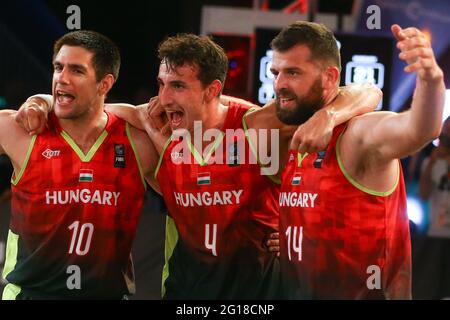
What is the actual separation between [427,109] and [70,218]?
1.58 metres

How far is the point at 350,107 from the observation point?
316cm

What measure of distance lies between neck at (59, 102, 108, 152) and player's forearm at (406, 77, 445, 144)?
1437mm

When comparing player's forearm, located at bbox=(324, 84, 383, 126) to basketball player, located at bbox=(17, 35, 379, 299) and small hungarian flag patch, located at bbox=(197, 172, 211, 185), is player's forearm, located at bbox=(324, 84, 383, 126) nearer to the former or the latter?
basketball player, located at bbox=(17, 35, 379, 299)

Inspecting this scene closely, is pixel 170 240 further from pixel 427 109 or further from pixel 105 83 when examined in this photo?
pixel 427 109

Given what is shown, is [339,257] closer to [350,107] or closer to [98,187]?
[350,107]

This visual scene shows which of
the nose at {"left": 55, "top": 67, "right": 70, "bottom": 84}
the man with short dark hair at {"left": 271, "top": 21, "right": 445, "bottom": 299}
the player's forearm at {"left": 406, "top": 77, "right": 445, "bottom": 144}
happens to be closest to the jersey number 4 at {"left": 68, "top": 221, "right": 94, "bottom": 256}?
the nose at {"left": 55, "top": 67, "right": 70, "bottom": 84}

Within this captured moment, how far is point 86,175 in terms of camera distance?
11.4ft

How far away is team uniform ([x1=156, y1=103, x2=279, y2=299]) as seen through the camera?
3.45 metres

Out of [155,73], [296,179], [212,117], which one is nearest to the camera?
[296,179]

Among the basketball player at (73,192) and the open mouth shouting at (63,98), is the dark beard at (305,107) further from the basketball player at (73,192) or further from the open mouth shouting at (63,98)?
the open mouth shouting at (63,98)

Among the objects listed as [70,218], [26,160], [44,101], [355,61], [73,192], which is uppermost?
[355,61]

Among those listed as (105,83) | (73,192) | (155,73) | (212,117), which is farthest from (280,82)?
(155,73)
